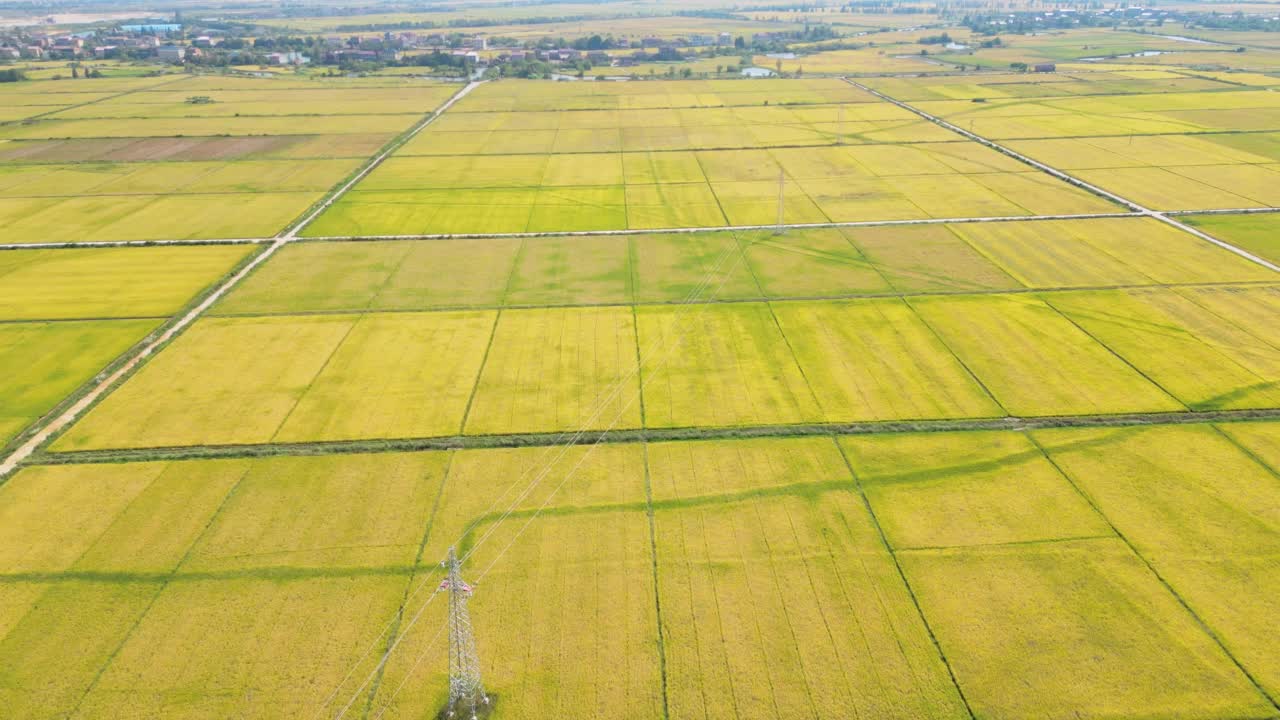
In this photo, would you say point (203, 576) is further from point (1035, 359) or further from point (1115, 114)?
point (1115, 114)

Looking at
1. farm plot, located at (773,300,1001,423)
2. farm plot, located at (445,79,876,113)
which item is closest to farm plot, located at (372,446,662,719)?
farm plot, located at (773,300,1001,423)

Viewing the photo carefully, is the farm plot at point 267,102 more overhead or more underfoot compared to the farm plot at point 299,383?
more overhead

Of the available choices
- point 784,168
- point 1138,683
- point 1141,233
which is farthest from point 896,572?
point 784,168

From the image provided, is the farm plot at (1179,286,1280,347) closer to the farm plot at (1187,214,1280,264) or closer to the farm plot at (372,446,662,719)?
the farm plot at (1187,214,1280,264)

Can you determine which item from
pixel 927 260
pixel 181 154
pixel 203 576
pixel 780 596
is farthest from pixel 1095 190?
pixel 181 154

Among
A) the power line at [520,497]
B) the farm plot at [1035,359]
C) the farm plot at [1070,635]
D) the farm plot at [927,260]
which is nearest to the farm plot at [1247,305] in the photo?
the farm plot at [1035,359]

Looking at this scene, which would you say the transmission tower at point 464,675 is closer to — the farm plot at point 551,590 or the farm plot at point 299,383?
the farm plot at point 551,590

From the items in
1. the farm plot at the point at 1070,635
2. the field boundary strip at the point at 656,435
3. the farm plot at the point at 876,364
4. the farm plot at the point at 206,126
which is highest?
the farm plot at the point at 206,126
